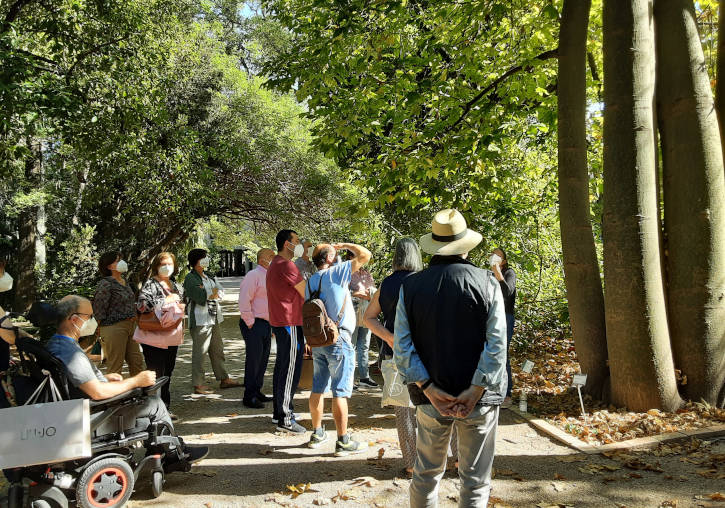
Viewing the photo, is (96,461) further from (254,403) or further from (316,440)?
(254,403)

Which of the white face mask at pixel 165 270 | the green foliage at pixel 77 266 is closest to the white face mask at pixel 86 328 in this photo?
the white face mask at pixel 165 270

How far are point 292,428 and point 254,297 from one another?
1933mm

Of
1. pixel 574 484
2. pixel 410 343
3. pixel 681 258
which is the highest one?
pixel 681 258

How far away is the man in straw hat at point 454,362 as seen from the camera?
3162 millimetres

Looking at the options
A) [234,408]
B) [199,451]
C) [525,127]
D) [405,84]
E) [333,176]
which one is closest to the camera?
[199,451]

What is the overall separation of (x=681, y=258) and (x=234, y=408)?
5237 mm

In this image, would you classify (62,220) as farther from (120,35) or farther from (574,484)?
(574,484)

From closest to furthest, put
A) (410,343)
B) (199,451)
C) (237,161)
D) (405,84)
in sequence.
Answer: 1. (410,343)
2. (199,451)
3. (405,84)
4. (237,161)

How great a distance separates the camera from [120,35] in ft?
35.8

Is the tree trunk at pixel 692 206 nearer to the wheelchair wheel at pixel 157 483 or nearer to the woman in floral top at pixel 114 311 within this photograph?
the wheelchair wheel at pixel 157 483

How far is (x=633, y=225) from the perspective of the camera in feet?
18.8

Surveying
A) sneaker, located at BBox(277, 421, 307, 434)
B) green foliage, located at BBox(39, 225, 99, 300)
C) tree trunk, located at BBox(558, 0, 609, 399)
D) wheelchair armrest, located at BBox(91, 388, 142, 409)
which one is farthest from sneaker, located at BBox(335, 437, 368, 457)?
green foliage, located at BBox(39, 225, 99, 300)

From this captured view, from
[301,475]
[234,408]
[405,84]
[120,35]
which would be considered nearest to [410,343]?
[301,475]

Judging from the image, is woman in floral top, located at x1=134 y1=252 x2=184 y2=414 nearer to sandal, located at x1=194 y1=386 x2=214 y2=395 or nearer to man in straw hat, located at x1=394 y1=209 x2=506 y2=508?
sandal, located at x1=194 y1=386 x2=214 y2=395
